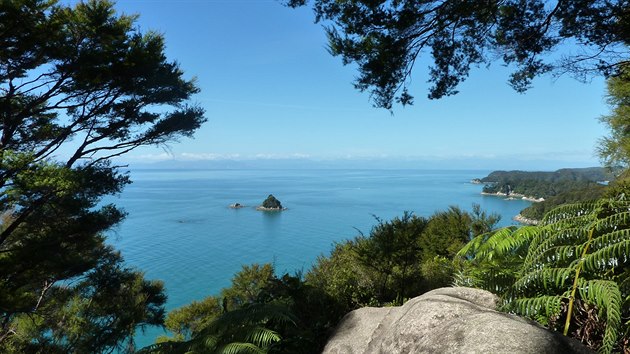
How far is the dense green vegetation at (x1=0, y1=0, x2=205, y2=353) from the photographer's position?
8.00 metres

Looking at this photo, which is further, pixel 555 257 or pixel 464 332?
pixel 555 257

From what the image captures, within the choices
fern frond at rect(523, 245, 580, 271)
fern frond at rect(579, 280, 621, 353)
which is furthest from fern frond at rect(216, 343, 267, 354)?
fern frond at rect(579, 280, 621, 353)

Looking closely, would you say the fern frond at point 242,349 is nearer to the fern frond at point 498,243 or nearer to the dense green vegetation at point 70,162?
the fern frond at point 498,243

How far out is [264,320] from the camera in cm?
332

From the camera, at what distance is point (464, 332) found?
64.6 inches

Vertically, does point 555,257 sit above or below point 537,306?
above

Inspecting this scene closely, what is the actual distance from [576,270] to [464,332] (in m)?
0.70

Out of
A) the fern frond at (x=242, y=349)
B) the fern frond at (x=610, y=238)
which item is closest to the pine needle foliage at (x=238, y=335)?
the fern frond at (x=242, y=349)

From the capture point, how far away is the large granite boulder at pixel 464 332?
4.77 ft

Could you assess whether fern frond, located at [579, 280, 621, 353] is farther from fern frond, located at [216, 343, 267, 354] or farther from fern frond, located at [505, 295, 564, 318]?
fern frond, located at [216, 343, 267, 354]

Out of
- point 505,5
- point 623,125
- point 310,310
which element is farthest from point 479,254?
point 623,125

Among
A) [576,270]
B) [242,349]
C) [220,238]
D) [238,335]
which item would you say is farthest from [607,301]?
[220,238]

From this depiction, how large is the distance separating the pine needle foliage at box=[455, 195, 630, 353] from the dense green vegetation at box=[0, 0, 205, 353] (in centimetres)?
821

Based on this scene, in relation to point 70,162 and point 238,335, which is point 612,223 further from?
point 70,162
